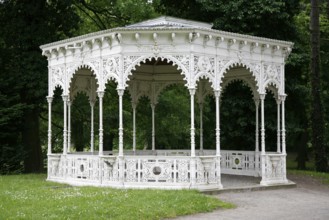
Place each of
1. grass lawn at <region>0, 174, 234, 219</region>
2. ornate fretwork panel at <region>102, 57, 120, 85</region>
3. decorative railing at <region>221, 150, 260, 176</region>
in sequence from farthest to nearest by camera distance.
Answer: decorative railing at <region>221, 150, 260, 176</region>
ornate fretwork panel at <region>102, 57, 120, 85</region>
grass lawn at <region>0, 174, 234, 219</region>

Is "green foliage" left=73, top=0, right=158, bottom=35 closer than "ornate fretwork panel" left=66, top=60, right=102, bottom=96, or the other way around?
"ornate fretwork panel" left=66, top=60, right=102, bottom=96

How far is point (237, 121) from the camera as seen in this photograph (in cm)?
2550

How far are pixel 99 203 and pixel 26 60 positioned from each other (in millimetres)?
13172

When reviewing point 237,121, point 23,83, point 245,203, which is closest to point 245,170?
point 237,121

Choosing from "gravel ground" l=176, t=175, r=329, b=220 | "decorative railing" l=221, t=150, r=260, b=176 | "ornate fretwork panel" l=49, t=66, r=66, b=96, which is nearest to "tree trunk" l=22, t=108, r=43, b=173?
"ornate fretwork panel" l=49, t=66, r=66, b=96

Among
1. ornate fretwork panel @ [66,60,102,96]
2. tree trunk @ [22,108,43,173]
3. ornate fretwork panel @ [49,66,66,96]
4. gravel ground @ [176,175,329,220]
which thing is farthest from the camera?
tree trunk @ [22,108,43,173]

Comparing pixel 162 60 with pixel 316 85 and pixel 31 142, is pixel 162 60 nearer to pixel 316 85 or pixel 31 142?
pixel 316 85

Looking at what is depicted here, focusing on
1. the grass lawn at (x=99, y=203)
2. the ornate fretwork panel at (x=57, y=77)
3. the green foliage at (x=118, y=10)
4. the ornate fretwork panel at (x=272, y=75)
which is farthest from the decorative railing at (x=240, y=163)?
the green foliage at (x=118, y=10)

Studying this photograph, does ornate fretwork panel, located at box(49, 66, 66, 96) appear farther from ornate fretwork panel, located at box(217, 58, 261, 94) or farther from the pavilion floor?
the pavilion floor

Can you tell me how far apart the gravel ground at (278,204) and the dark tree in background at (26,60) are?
12.1 meters

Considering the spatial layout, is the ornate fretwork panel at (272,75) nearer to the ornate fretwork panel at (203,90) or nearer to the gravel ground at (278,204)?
the gravel ground at (278,204)

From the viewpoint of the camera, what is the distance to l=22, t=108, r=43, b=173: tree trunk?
25078mm

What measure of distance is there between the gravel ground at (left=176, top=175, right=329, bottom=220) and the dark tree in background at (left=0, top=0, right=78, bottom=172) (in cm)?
1206

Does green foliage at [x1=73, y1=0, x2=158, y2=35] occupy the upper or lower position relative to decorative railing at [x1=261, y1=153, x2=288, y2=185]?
upper
